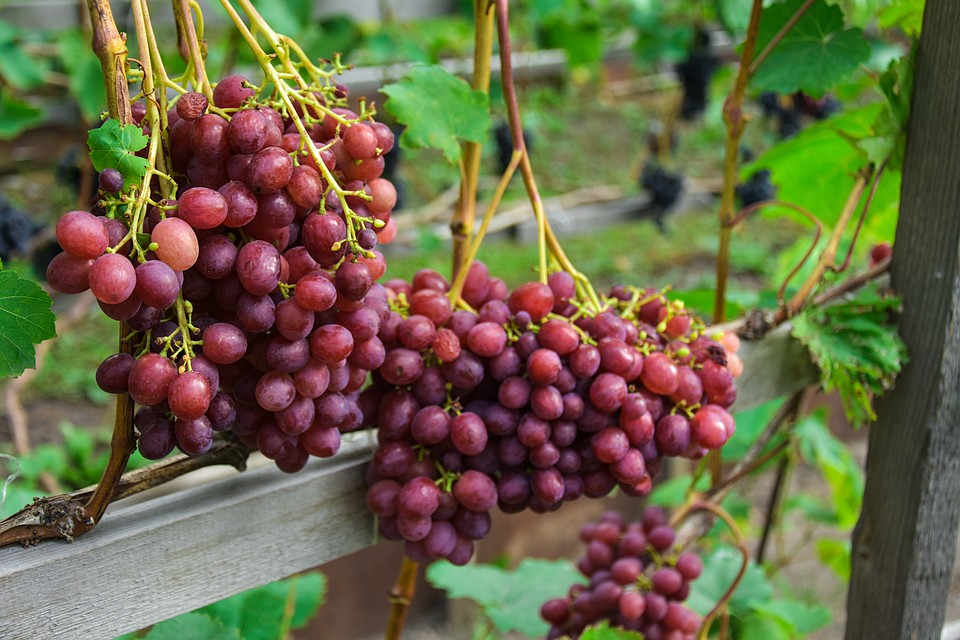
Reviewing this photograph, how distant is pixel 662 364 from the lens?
0.74 meters

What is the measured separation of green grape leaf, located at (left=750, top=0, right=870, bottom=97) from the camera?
950 mm

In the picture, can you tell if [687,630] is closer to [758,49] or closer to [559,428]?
[559,428]

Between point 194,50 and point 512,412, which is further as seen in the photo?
point 512,412

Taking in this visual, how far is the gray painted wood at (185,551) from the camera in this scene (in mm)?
617

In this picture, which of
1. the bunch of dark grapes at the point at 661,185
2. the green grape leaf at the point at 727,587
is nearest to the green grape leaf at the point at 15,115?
the green grape leaf at the point at 727,587

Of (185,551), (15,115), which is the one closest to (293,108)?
(185,551)

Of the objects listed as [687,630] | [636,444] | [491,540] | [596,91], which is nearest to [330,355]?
[636,444]

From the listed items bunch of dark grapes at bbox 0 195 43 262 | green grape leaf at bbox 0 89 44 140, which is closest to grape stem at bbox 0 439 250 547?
bunch of dark grapes at bbox 0 195 43 262

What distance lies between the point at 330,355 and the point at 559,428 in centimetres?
22

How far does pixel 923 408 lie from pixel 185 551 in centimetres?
78

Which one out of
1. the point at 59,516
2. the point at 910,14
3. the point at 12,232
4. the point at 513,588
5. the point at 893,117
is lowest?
the point at 513,588

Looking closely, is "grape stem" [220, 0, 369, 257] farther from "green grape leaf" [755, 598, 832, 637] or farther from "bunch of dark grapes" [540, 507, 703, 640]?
"green grape leaf" [755, 598, 832, 637]

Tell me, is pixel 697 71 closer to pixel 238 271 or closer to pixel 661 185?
pixel 661 185

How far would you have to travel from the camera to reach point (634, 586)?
1.06m
